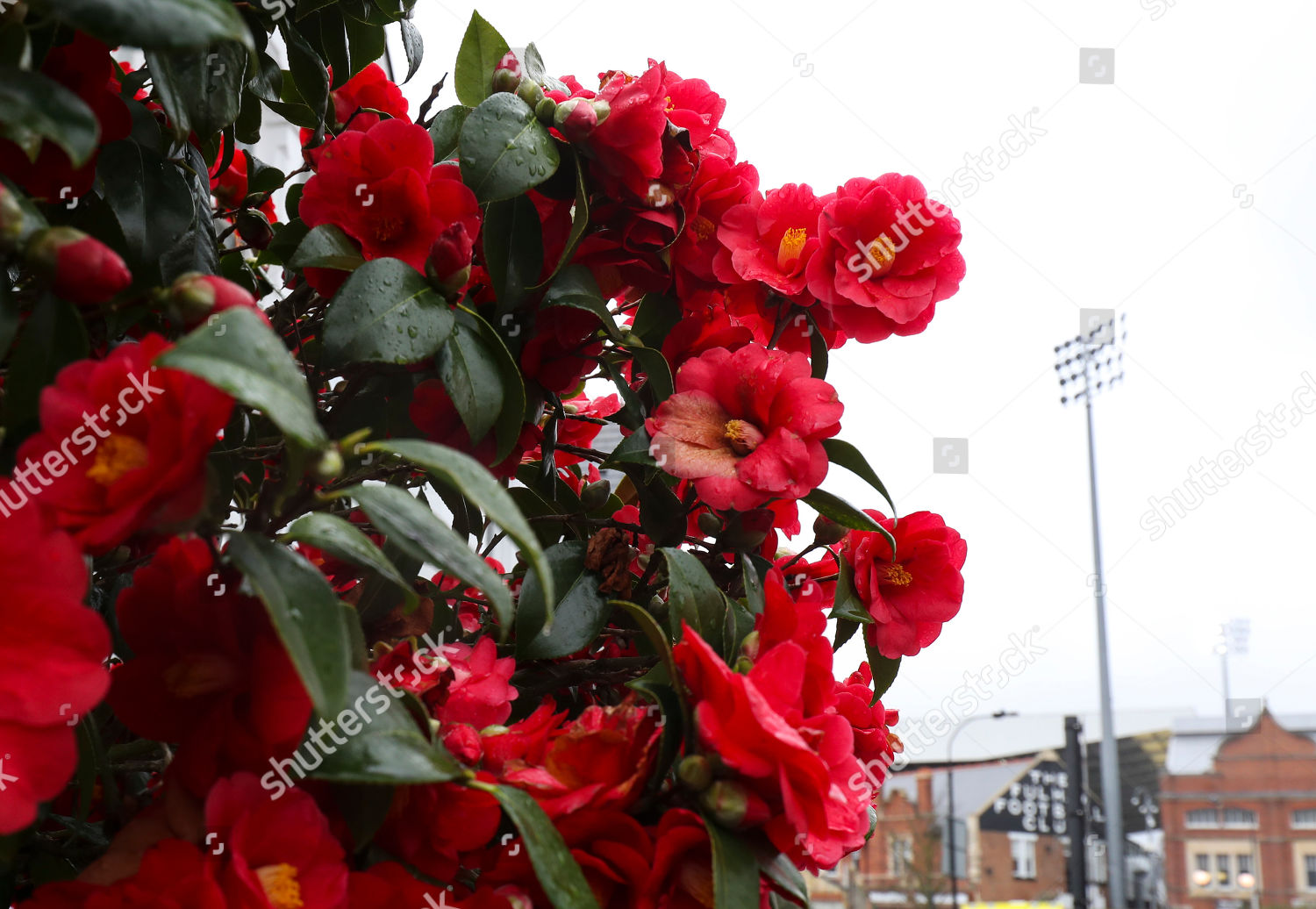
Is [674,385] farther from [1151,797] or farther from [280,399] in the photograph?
[1151,797]

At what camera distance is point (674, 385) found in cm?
57

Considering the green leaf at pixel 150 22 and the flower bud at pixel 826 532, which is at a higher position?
the green leaf at pixel 150 22

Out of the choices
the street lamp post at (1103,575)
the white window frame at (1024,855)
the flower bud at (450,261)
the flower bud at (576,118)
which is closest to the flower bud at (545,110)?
the flower bud at (576,118)

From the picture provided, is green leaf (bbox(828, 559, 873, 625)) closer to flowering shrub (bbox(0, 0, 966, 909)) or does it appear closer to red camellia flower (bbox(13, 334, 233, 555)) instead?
flowering shrub (bbox(0, 0, 966, 909))

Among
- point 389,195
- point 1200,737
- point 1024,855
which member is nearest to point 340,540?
point 389,195

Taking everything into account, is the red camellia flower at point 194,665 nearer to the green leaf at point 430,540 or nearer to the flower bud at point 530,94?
the green leaf at point 430,540

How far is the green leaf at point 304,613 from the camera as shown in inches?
11.0

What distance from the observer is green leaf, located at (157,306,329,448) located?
0.85ft

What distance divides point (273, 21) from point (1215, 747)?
2237cm

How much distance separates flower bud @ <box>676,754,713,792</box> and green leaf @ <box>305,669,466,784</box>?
94 mm

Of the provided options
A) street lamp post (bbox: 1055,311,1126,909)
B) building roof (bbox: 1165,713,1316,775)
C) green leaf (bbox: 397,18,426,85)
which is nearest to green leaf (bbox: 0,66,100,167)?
green leaf (bbox: 397,18,426,85)

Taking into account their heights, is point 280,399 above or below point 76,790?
above

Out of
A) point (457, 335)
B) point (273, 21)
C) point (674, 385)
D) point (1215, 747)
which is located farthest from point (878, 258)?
point (1215, 747)

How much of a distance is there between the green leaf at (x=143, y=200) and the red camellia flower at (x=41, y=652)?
0.22 m
